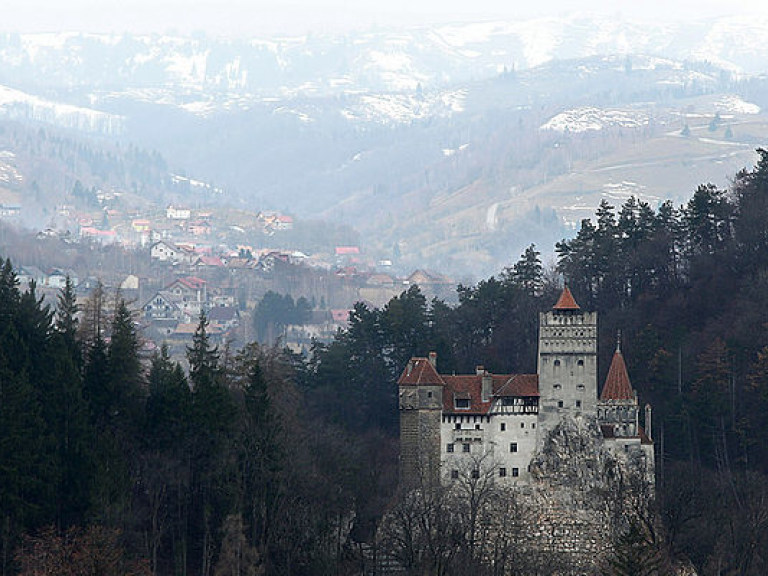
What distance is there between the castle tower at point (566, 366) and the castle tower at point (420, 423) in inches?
167

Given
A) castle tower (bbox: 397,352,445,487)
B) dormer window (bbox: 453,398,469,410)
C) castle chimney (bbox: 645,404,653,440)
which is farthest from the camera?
castle chimney (bbox: 645,404,653,440)

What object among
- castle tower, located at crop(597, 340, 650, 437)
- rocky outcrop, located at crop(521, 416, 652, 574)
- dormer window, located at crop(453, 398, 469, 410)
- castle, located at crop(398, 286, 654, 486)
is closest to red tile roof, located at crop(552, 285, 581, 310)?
castle, located at crop(398, 286, 654, 486)

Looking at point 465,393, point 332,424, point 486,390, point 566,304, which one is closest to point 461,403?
point 465,393

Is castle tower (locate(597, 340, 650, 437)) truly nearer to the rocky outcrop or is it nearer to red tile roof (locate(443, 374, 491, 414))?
the rocky outcrop

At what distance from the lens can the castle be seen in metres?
80.8

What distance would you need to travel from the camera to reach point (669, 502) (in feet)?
266

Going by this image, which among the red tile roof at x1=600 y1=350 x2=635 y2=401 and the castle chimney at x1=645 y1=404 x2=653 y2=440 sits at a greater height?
the red tile roof at x1=600 y1=350 x2=635 y2=401

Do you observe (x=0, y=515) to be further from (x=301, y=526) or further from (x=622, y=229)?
(x=622, y=229)

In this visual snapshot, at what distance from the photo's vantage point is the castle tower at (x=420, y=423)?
8056 cm

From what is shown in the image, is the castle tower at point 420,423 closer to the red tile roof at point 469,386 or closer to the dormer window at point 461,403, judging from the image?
the red tile roof at point 469,386

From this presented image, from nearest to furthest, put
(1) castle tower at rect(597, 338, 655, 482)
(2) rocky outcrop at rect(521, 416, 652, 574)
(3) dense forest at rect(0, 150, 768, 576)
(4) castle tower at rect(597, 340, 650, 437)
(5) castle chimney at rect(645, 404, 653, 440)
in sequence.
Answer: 1. (3) dense forest at rect(0, 150, 768, 576)
2. (2) rocky outcrop at rect(521, 416, 652, 574)
3. (1) castle tower at rect(597, 338, 655, 482)
4. (4) castle tower at rect(597, 340, 650, 437)
5. (5) castle chimney at rect(645, 404, 653, 440)

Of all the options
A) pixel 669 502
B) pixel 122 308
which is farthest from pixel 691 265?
pixel 122 308

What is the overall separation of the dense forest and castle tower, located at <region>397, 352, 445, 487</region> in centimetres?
156

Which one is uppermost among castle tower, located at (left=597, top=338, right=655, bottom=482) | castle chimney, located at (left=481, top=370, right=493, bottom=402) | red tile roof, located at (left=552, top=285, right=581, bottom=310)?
red tile roof, located at (left=552, top=285, right=581, bottom=310)
